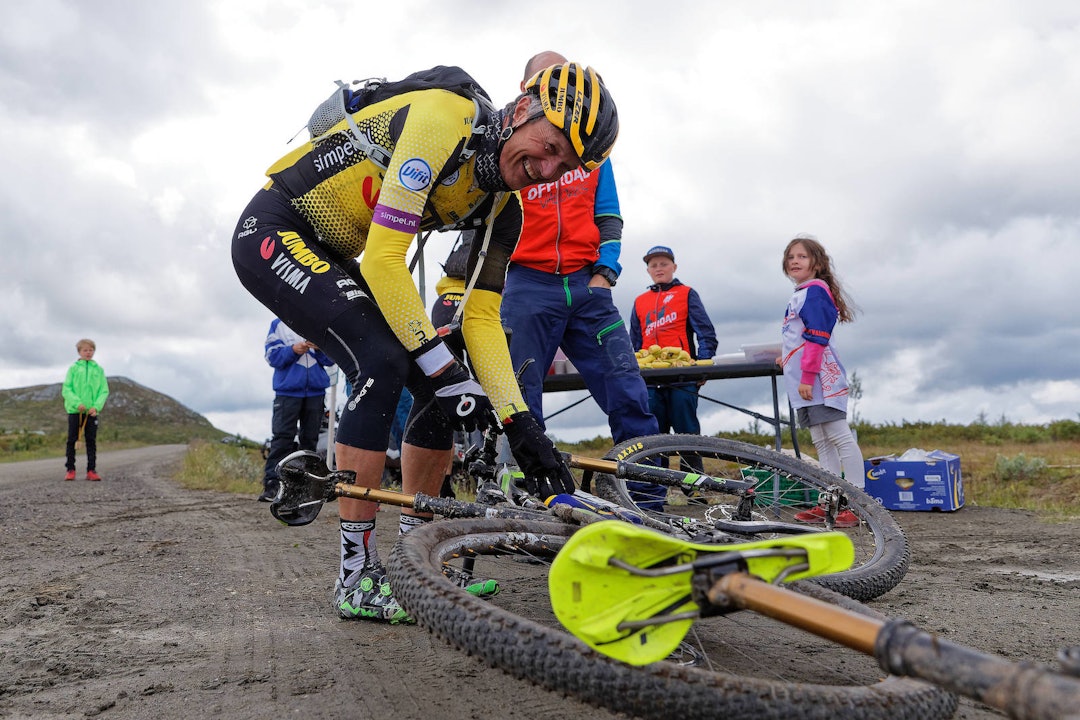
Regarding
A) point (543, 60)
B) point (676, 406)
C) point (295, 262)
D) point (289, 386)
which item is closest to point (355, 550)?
point (295, 262)

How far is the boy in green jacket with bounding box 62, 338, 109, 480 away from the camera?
33.8 ft

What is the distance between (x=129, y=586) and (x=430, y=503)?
1.74 metres

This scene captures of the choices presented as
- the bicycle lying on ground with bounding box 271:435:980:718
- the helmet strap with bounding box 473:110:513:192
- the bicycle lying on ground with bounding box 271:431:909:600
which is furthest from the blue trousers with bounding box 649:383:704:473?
the helmet strap with bounding box 473:110:513:192

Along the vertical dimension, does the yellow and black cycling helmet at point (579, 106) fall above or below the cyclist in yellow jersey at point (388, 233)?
above

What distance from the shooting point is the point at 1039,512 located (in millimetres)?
5953

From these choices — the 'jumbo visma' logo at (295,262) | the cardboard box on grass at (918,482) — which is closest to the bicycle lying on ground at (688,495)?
the 'jumbo visma' logo at (295,262)

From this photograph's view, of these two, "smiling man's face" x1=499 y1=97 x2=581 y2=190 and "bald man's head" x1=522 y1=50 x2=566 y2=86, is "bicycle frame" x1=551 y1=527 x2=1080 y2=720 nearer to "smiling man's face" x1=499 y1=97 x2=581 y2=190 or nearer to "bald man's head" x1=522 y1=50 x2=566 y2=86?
"smiling man's face" x1=499 y1=97 x2=581 y2=190

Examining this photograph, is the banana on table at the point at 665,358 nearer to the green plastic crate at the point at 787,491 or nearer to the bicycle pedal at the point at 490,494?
the green plastic crate at the point at 787,491

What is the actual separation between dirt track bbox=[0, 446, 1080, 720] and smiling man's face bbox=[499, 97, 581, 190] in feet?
5.09

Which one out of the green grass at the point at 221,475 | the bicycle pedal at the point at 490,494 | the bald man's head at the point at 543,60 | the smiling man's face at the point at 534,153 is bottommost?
the green grass at the point at 221,475

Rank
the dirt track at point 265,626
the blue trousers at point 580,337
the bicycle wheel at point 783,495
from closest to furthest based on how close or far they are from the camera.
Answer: the dirt track at point 265,626 < the bicycle wheel at point 783,495 < the blue trousers at point 580,337

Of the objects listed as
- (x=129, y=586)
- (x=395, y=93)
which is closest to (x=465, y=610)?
(x=395, y=93)

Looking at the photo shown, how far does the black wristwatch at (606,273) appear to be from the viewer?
4.61m

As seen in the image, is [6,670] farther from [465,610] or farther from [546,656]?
[546,656]
